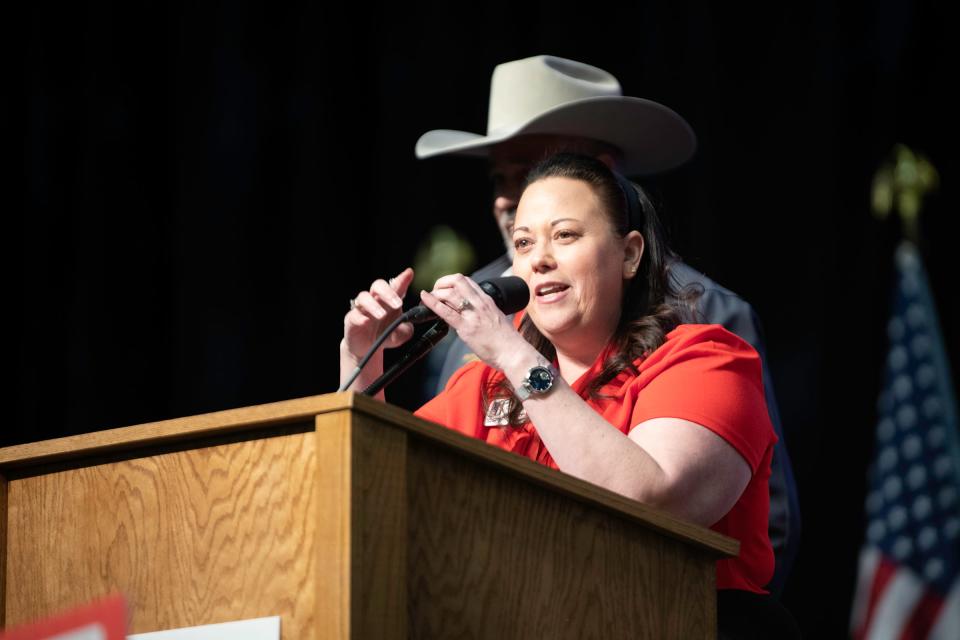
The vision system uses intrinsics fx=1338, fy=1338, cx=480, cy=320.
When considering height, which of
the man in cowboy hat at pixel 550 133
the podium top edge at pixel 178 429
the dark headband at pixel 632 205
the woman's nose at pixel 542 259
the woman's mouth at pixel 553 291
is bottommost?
the podium top edge at pixel 178 429

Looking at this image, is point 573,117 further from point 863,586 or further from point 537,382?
point 537,382

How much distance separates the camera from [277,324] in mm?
3455

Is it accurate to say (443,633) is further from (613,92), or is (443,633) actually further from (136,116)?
(136,116)

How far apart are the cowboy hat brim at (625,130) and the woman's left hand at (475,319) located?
1319 mm

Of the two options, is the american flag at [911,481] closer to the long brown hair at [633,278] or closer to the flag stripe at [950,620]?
the flag stripe at [950,620]

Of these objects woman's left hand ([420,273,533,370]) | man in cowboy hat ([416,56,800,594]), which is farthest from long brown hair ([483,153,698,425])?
man in cowboy hat ([416,56,800,594])

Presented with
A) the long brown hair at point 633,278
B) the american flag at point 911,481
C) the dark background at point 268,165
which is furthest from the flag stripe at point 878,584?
the long brown hair at point 633,278

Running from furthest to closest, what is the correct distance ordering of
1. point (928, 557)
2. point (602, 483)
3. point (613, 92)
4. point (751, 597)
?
point (613, 92), point (928, 557), point (751, 597), point (602, 483)

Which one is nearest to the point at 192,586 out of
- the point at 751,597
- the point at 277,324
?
the point at 751,597

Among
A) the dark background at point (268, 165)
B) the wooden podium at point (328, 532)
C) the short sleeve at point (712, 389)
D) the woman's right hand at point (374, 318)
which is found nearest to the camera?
the wooden podium at point (328, 532)

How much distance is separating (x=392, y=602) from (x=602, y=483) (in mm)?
534

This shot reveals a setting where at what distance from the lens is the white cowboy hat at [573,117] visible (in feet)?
9.99

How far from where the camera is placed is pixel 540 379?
1.73 metres

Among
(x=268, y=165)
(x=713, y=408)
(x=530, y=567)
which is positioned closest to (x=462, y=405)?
(x=713, y=408)
